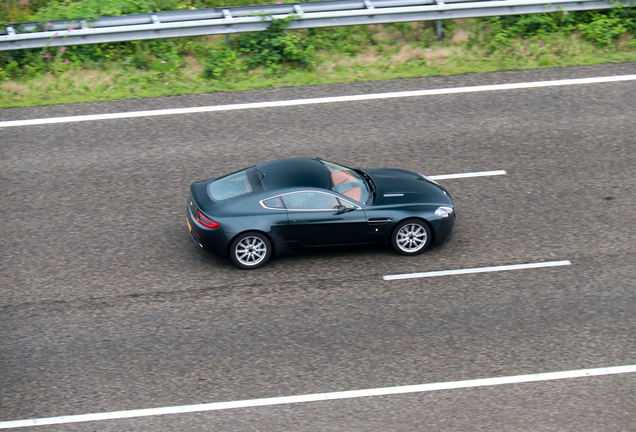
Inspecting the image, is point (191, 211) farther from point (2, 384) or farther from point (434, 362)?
point (434, 362)

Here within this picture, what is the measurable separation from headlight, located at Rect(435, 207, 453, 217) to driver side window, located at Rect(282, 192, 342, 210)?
1.44 m

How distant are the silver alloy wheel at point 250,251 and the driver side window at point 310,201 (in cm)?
65

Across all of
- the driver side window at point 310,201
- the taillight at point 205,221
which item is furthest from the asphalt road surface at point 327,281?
the driver side window at point 310,201

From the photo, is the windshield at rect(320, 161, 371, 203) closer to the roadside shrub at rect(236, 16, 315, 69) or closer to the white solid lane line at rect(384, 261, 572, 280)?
the white solid lane line at rect(384, 261, 572, 280)

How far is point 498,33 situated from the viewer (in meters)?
15.8

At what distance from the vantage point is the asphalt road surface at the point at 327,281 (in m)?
7.86

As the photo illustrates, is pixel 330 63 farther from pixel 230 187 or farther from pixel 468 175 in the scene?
pixel 230 187

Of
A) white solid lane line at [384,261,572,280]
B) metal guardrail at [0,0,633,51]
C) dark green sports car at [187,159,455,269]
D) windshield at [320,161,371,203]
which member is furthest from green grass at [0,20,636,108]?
white solid lane line at [384,261,572,280]

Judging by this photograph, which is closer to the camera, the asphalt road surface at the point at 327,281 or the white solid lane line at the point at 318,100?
the asphalt road surface at the point at 327,281

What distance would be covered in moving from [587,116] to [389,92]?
3803 millimetres

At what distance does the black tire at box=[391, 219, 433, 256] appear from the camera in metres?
10.0

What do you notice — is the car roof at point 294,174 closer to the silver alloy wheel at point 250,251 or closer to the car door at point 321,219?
the car door at point 321,219

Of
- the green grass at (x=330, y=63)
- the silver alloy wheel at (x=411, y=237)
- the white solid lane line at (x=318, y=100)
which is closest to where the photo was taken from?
the silver alloy wheel at (x=411, y=237)

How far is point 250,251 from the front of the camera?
32.4 ft
